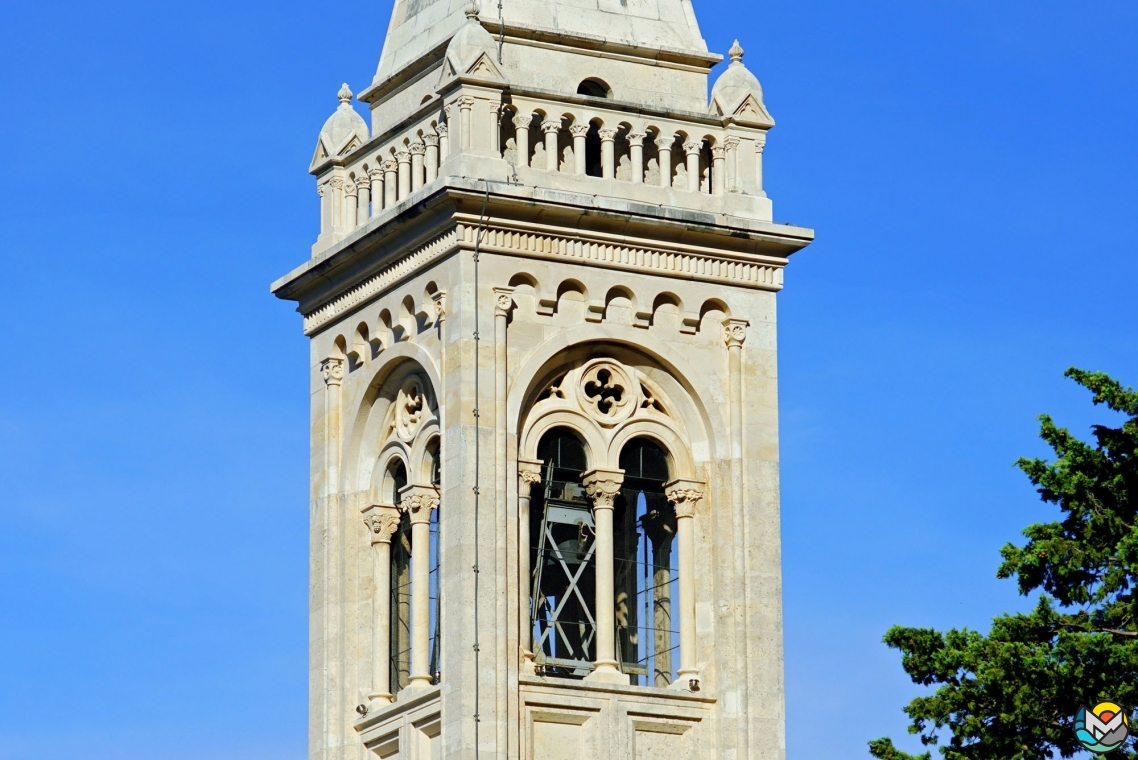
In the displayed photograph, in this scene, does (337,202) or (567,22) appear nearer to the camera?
(567,22)

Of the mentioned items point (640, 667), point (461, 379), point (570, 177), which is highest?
point (570, 177)

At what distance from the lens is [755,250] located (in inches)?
1930

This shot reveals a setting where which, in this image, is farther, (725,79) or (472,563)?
(725,79)

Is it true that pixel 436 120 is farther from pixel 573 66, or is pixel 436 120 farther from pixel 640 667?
pixel 640 667

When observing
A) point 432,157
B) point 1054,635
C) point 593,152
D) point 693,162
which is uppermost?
point 593,152

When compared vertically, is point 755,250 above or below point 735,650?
above

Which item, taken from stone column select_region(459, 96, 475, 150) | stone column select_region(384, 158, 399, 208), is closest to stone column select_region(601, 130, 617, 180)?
stone column select_region(459, 96, 475, 150)

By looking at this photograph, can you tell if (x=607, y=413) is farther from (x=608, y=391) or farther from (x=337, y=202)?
(x=337, y=202)

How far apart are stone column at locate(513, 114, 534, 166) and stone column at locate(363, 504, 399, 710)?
221 inches

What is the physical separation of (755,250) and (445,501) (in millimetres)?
6243

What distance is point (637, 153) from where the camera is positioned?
48.8 metres

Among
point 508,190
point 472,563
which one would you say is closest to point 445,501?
point 472,563

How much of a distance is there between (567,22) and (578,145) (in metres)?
2.15

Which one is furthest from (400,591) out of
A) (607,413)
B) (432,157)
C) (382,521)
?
(432,157)
